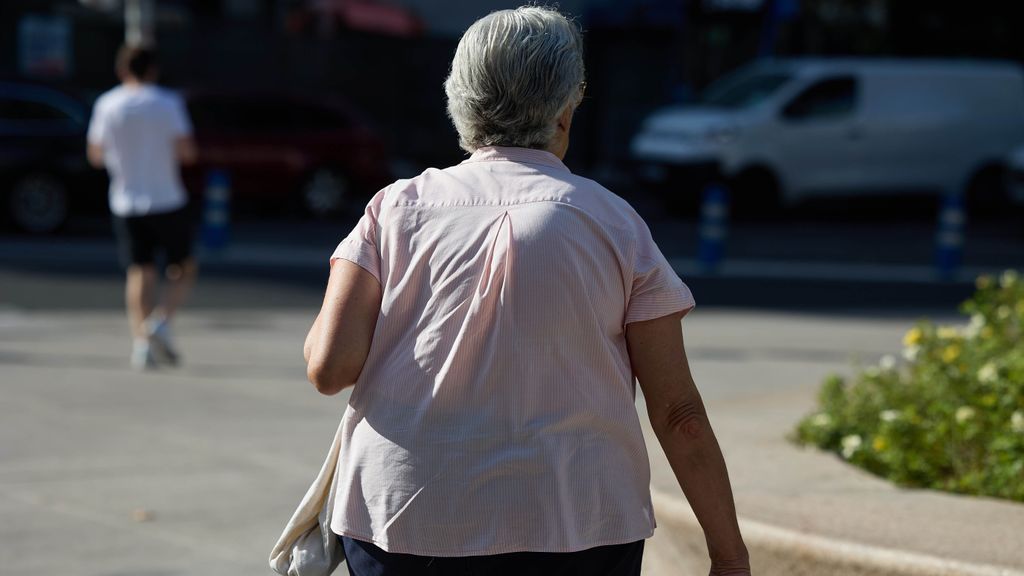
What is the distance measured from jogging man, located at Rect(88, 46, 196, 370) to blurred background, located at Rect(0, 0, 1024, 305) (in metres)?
6.21

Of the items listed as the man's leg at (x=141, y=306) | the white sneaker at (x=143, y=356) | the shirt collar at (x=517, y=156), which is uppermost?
the shirt collar at (x=517, y=156)

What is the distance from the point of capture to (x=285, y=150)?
62.0 feet

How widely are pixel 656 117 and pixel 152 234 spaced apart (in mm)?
13380

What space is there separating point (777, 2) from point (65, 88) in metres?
12.4

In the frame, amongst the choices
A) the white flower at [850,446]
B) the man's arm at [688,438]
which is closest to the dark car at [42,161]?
the white flower at [850,446]

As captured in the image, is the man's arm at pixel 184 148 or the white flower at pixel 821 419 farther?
the man's arm at pixel 184 148

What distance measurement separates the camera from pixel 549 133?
250 centimetres

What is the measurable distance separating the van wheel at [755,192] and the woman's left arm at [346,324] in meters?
18.2

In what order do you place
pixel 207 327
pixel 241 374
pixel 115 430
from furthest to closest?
1. pixel 207 327
2. pixel 241 374
3. pixel 115 430

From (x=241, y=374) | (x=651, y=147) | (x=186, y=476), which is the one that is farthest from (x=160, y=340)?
(x=651, y=147)

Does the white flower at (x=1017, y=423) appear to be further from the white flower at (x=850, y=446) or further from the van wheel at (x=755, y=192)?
the van wheel at (x=755, y=192)

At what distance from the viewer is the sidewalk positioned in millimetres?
4074

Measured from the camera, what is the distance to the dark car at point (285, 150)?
60.9 feet

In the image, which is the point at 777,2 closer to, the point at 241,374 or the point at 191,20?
the point at 191,20
